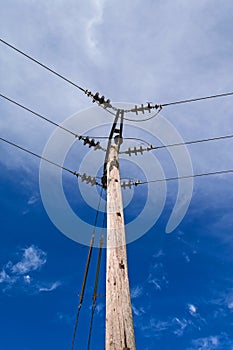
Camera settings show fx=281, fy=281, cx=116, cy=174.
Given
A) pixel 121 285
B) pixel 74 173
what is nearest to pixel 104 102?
pixel 74 173

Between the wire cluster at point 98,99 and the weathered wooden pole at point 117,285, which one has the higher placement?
the wire cluster at point 98,99

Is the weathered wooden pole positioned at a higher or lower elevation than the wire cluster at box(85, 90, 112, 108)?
lower

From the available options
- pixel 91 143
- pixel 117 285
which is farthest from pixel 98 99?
pixel 117 285

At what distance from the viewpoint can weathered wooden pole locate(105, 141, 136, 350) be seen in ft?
10.6

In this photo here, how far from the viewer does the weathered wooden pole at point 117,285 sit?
322 cm

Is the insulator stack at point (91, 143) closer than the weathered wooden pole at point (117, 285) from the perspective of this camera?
No

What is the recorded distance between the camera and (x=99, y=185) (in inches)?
297

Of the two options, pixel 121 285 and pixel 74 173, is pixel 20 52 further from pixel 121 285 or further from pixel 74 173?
pixel 121 285

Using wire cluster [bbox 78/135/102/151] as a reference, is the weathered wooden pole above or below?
below

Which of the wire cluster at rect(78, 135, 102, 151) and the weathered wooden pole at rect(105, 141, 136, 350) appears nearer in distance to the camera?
the weathered wooden pole at rect(105, 141, 136, 350)

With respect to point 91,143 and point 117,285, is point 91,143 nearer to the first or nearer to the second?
point 91,143

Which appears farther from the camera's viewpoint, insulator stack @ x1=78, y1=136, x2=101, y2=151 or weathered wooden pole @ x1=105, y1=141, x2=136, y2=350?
insulator stack @ x1=78, y1=136, x2=101, y2=151

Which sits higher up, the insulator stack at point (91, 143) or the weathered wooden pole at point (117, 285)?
the insulator stack at point (91, 143)

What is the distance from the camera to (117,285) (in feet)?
12.1
